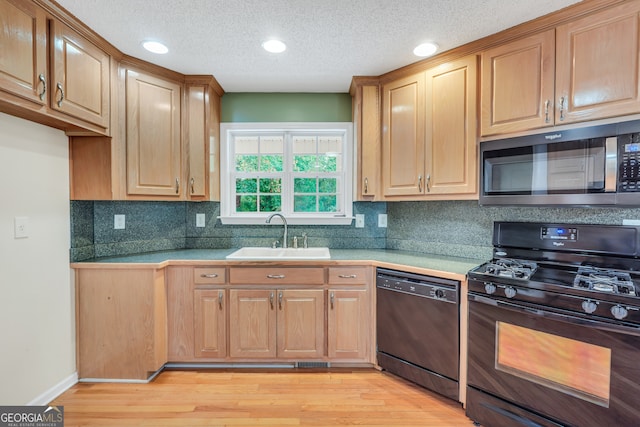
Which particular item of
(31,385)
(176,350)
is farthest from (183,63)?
(31,385)

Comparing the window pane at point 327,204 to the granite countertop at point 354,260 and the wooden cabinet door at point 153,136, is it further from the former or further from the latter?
the wooden cabinet door at point 153,136

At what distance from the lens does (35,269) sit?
1819mm

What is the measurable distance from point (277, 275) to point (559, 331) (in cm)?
166

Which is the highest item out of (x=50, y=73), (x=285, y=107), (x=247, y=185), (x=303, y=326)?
(x=285, y=107)

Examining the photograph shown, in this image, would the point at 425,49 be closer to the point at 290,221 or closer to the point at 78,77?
the point at 290,221

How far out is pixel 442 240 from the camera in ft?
7.96

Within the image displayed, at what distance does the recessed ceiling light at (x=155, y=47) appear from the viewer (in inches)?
Answer: 76.8

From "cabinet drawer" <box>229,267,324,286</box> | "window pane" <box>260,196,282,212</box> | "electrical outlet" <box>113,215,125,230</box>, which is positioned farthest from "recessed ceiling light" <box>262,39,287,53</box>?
"electrical outlet" <box>113,215,125,230</box>

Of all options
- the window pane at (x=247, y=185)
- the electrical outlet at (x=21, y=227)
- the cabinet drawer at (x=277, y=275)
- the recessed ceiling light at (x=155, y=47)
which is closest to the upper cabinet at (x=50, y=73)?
the recessed ceiling light at (x=155, y=47)

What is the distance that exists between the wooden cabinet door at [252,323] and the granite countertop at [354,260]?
10.4 inches

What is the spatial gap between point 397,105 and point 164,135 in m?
1.85

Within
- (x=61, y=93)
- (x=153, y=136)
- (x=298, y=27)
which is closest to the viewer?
(x=61, y=93)

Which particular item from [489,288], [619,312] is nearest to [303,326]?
[489,288]

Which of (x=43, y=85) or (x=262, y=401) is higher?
(x=43, y=85)
